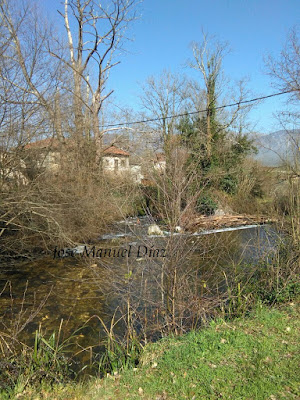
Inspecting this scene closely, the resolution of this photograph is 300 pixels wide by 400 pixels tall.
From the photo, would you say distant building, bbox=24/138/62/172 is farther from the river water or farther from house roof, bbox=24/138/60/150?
the river water

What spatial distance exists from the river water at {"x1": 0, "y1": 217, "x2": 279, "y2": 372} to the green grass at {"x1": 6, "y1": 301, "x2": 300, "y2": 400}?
106cm

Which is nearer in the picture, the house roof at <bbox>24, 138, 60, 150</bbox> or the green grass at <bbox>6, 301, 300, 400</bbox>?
the green grass at <bbox>6, 301, 300, 400</bbox>

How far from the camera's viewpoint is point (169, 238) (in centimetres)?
432

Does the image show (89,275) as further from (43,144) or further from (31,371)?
(43,144)

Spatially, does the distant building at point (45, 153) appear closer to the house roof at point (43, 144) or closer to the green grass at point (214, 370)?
the house roof at point (43, 144)

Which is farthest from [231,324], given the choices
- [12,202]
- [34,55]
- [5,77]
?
[34,55]

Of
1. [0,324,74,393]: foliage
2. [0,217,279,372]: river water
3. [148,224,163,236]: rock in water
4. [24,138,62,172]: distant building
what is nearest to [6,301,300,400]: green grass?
[0,324,74,393]: foliage

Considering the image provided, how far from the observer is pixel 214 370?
3.37 meters

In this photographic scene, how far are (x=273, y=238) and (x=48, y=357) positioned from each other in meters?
5.19

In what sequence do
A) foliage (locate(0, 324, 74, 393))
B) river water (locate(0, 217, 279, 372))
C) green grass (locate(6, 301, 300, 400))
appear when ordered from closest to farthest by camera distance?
green grass (locate(6, 301, 300, 400)) → foliage (locate(0, 324, 74, 393)) → river water (locate(0, 217, 279, 372))

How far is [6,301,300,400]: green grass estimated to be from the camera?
3.06 meters

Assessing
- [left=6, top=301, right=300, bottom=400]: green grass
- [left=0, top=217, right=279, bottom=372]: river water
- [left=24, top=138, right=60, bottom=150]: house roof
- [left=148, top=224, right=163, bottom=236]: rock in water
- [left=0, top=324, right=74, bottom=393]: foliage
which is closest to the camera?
[left=6, top=301, right=300, bottom=400]: green grass

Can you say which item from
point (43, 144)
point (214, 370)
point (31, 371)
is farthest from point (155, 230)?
point (43, 144)

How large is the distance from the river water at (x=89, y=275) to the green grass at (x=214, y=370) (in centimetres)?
106
